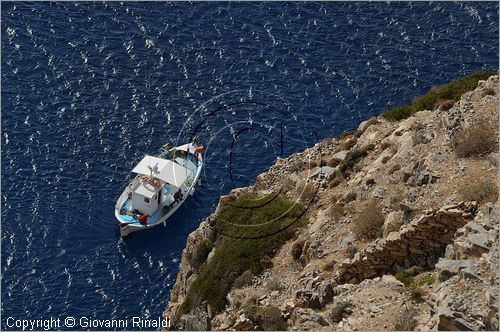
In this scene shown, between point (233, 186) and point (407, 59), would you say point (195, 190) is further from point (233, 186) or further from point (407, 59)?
point (407, 59)

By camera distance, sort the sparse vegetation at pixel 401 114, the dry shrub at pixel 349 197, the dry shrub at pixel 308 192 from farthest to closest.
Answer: the sparse vegetation at pixel 401 114 < the dry shrub at pixel 308 192 < the dry shrub at pixel 349 197

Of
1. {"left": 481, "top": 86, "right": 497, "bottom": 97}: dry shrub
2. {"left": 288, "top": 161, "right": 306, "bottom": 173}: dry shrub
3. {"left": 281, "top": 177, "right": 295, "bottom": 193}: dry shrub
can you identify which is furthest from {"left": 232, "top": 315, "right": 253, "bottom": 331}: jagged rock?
{"left": 288, "top": 161, "right": 306, "bottom": 173}: dry shrub

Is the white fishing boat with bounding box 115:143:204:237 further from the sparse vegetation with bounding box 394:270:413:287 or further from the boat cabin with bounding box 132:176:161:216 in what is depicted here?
the sparse vegetation with bounding box 394:270:413:287

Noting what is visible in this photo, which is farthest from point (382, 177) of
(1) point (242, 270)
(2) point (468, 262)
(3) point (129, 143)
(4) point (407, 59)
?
(4) point (407, 59)

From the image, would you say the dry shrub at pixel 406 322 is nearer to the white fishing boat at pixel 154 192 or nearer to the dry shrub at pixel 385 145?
the dry shrub at pixel 385 145

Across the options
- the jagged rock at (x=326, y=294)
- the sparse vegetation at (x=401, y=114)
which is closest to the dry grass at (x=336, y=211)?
the jagged rock at (x=326, y=294)

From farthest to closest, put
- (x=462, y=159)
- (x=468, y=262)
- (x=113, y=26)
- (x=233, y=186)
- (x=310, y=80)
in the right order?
1. (x=113, y=26)
2. (x=310, y=80)
3. (x=233, y=186)
4. (x=462, y=159)
5. (x=468, y=262)
